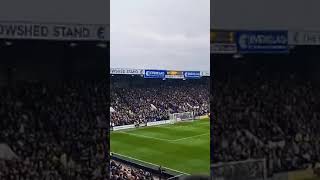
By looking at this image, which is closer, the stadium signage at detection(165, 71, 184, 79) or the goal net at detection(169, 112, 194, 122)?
the goal net at detection(169, 112, 194, 122)

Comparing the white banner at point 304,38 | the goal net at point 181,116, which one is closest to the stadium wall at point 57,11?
the white banner at point 304,38

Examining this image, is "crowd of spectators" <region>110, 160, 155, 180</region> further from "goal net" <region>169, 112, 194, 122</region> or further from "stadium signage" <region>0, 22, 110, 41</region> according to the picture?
"goal net" <region>169, 112, 194, 122</region>

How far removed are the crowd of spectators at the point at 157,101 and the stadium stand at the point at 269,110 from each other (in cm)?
867

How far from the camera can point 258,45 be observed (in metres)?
4.88

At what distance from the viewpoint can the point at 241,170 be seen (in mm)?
4902

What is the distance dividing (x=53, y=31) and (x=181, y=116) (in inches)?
520

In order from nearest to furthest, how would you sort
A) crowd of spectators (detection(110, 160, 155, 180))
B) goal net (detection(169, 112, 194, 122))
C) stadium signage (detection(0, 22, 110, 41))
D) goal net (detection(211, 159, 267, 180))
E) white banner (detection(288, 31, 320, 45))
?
stadium signage (detection(0, 22, 110, 41)) → goal net (detection(211, 159, 267, 180)) → white banner (detection(288, 31, 320, 45)) → crowd of spectators (detection(110, 160, 155, 180)) → goal net (detection(169, 112, 194, 122))

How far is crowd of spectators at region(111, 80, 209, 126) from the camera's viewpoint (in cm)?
1533

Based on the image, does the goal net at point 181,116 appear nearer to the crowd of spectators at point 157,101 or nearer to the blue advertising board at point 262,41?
the crowd of spectators at point 157,101

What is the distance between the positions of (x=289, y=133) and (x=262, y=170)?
0.57 meters

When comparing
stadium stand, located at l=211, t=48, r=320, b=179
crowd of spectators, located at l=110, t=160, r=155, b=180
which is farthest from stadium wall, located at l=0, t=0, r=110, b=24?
crowd of spectators, located at l=110, t=160, r=155, b=180

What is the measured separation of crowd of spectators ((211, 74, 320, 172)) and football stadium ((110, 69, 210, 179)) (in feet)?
10.7

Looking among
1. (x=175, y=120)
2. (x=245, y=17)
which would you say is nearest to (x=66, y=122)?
(x=245, y=17)

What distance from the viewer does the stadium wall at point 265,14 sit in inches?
184
